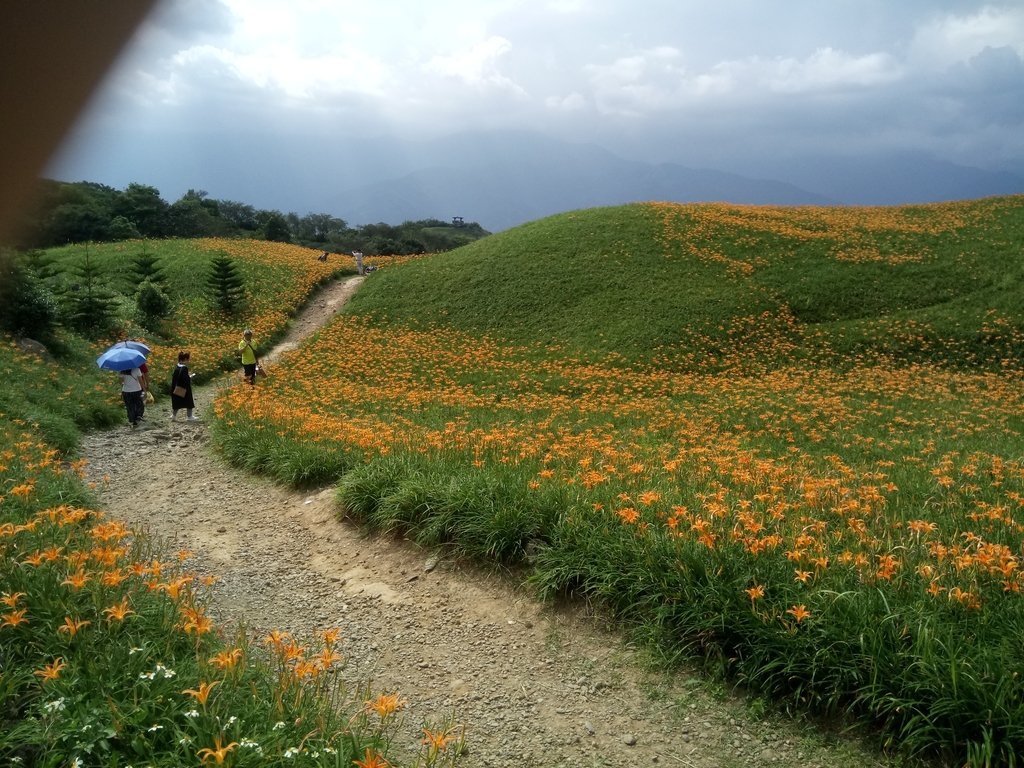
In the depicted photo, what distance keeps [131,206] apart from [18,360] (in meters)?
34.6

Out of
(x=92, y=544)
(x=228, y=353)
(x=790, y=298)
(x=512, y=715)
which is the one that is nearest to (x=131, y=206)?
(x=228, y=353)

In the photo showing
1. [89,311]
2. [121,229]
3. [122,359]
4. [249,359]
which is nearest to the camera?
[122,359]

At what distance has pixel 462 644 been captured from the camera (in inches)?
185

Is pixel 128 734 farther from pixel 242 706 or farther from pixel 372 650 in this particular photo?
pixel 372 650

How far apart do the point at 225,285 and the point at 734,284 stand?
67.0 feet

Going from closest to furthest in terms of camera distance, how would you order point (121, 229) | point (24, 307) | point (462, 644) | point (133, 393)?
point (462, 644) < point (133, 393) < point (24, 307) < point (121, 229)

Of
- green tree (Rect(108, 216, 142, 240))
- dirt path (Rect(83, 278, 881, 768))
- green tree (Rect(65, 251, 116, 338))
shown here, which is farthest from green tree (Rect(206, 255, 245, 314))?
dirt path (Rect(83, 278, 881, 768))

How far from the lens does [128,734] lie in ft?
8.36

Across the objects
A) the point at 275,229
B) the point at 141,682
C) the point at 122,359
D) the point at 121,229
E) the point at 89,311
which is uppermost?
the point at 275,229

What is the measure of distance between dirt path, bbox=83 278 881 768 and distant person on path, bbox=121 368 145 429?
15.1ft

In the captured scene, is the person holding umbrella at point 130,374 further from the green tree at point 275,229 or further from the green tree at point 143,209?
the green tree at point 275,229

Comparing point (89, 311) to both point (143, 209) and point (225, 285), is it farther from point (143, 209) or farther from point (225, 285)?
point (143, 209)

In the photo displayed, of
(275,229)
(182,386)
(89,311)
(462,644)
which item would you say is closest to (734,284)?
(182,386)

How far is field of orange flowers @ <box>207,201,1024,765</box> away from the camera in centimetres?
343
